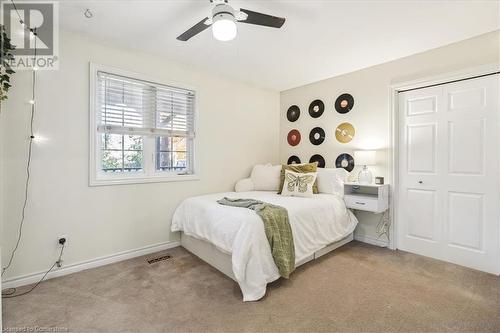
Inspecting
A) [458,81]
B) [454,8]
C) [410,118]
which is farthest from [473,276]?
[454,8]

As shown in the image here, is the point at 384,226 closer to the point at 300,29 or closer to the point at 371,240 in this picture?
the point at 371,240

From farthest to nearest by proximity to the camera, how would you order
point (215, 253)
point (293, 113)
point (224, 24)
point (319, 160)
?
point (293, 113), point (319, 160), point (215, 253), point (224, 24)

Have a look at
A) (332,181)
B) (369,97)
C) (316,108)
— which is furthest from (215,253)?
(369,97)

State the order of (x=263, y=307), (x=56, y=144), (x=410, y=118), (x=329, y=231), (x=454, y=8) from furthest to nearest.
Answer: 1. (x=410, y=118)
2. (x=329, y=231)
3. (x=56, y=144)
4. (x=454, y=8)
5. (x=263, y=307)

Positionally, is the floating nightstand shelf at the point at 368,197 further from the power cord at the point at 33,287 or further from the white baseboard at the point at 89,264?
the power cord at the point at 33,287

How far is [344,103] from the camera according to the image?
3549mm

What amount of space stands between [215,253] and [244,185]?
1.35m

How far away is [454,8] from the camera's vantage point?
6.68 ft

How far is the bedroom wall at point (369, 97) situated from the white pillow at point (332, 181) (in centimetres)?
30

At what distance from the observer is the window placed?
2.65 metres

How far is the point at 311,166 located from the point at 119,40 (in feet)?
9.20

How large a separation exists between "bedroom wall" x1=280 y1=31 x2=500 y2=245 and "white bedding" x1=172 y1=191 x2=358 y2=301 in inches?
31.5

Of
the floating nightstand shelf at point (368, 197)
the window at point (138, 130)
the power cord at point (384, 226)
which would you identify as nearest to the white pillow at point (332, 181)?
the floating nightstand shelf at point (368, 197)

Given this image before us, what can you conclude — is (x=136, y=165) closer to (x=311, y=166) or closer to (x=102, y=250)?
(x=102, y=250)
